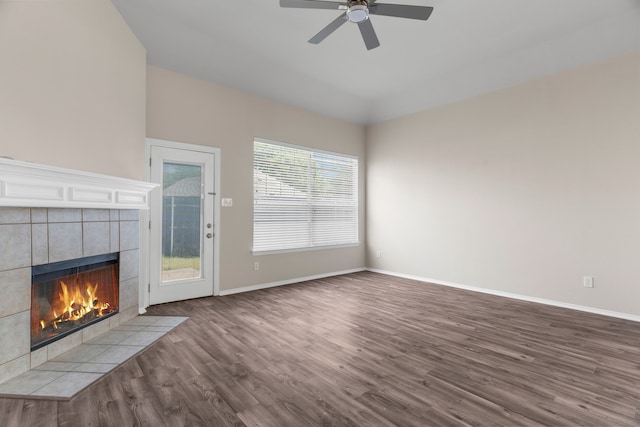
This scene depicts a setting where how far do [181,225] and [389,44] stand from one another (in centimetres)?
372

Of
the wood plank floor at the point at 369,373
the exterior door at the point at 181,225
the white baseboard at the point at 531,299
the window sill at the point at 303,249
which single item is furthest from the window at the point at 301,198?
the wood plank floor at the point at 369,373

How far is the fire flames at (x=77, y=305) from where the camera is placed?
2615 millimetres

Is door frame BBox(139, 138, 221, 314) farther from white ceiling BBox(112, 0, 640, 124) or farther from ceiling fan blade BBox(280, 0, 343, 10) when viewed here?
ceiling fan blade BBox(280, 0, 343, 10)

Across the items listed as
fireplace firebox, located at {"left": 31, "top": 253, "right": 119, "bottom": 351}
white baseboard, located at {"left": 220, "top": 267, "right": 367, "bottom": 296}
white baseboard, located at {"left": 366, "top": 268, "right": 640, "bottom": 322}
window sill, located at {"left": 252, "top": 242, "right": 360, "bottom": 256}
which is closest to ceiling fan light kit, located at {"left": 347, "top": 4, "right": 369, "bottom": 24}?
fireplace firebox, located at {"left": 31, "top": 253, "right": 119, "bottom": 351}

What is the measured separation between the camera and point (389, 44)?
3920mm

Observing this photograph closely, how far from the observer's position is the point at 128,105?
11.0ft

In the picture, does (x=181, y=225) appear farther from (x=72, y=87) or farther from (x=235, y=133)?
(x=72, y=87)

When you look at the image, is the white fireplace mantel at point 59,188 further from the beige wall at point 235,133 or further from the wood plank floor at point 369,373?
the wood plank floor at point 369,373

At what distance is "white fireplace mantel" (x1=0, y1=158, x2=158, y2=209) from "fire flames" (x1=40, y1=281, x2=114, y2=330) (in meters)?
0.79

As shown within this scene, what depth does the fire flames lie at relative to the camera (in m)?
2.62

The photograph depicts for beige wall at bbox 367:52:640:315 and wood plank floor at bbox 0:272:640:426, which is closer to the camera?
wood plank floor at bbox 0:272:640:426

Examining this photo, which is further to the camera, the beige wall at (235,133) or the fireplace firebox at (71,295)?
the beige wall at (235,133)

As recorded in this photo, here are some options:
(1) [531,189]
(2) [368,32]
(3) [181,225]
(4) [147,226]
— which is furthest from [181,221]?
(1) [531,189]

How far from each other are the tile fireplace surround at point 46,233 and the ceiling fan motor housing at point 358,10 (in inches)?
106
